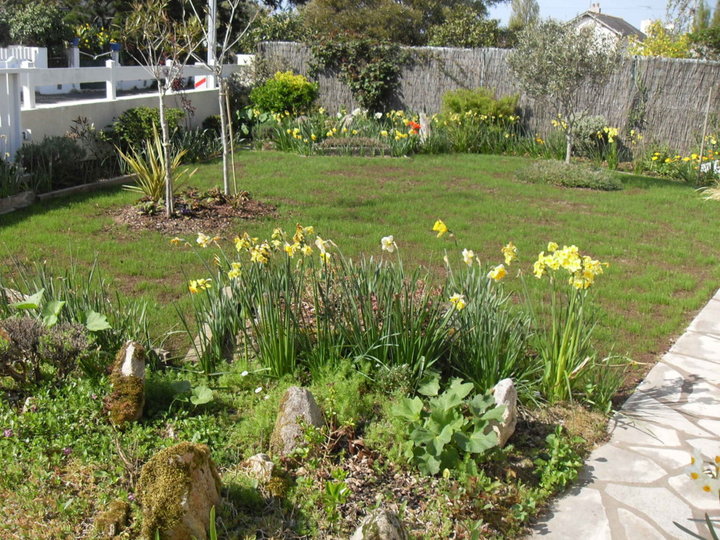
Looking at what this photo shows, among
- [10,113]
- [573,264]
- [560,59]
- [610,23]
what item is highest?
[610,23]

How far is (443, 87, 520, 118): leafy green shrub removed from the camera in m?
15.2

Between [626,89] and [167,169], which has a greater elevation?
[626,89]

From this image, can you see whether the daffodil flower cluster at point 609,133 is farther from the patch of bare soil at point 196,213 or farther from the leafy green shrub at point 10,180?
the leafy green shrub at point 10,180

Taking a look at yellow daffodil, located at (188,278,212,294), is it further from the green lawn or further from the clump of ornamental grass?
the green lawn

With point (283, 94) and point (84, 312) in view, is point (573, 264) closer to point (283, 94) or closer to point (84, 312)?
point (84, 312)

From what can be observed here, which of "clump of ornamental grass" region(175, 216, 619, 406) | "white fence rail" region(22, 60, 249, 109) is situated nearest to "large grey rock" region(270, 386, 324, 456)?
"clump of ornamental grass" region(175, 216, 619, 406)

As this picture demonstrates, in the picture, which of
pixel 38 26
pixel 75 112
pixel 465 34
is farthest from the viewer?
pixel 465 34

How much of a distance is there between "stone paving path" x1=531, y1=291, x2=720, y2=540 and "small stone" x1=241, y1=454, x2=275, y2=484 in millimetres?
1191

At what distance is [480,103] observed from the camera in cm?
1517

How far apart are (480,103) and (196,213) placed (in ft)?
27.7

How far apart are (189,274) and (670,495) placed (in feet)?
14.0

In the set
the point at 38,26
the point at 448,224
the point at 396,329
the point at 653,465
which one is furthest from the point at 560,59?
the point at 38,26

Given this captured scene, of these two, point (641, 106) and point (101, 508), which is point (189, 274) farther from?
point (641, 106)

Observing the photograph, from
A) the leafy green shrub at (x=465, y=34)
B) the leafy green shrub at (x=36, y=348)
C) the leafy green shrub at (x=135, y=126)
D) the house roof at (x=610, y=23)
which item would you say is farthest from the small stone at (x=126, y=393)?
the house roof at (x=610, y=23)
